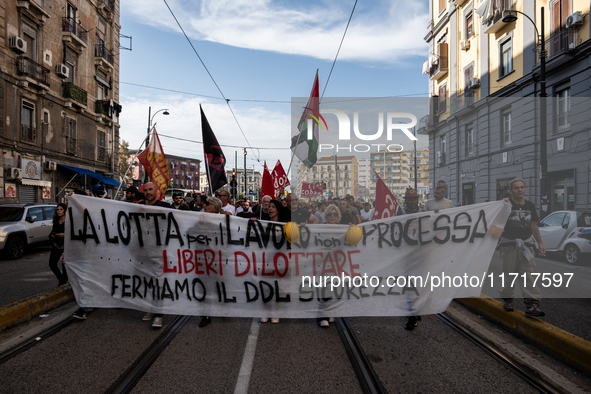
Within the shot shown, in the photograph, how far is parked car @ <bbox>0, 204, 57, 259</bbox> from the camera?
10.1 metres

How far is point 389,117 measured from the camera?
25.8 ft

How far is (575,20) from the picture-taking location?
13945 millimetres

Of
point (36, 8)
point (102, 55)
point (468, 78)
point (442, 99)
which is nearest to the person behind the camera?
point (36, 8)

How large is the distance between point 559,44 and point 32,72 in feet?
74.9

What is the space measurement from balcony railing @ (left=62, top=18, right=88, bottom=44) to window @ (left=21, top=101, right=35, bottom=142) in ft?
18.0

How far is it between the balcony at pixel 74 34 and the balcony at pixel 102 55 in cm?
135

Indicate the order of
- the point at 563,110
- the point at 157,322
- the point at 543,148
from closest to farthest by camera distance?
the point at 157,322 < the point at 543,148 < the point at 563,110

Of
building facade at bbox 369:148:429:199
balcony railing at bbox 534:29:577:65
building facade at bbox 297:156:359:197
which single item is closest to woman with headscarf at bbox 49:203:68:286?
building facade at bbox 369:148:429:199

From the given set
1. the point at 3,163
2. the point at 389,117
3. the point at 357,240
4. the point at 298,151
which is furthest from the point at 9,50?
the point at 357,240

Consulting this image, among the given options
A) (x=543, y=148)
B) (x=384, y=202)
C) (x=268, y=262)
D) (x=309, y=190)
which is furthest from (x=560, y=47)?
(x=268, y=262)

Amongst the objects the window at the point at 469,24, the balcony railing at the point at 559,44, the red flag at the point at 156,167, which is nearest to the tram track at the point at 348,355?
the red flag at the point at 156,167

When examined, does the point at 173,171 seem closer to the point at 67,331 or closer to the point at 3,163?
the point at 3,163

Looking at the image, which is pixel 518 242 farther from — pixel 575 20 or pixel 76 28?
pixel 76 28

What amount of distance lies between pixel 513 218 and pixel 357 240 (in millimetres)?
1936
